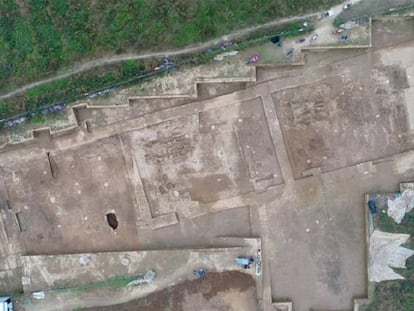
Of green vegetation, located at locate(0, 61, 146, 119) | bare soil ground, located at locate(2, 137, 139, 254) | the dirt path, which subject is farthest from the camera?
bare soil ground, located at locate(2, 137, 139, 254)

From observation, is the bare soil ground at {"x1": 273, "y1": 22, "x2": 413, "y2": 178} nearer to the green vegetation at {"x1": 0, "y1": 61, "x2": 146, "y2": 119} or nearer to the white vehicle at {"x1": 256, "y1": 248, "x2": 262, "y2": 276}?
the white vehicle at {"x1": 256, "y1": 248, "x2": 262, "y2": 276}

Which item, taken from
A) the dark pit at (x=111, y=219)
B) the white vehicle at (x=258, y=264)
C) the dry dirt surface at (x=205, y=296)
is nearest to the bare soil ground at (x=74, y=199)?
the dark pit at (x=111, y=219)

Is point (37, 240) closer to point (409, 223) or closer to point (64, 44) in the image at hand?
point (64, 44)

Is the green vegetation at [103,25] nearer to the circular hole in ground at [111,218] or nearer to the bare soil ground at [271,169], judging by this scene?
the bare soil ground at [271,169]

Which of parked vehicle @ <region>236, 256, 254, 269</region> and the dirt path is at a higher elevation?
the dirt path

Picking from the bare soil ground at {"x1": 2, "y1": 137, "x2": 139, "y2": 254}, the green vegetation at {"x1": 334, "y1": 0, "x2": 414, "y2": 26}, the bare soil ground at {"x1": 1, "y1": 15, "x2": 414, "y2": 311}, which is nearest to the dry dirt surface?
the bare soil ground at {"x1": 1, "y1": 15, "x2": 414, "y2": 311}

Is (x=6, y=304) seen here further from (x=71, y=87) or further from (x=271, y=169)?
(x=271, y=169)
